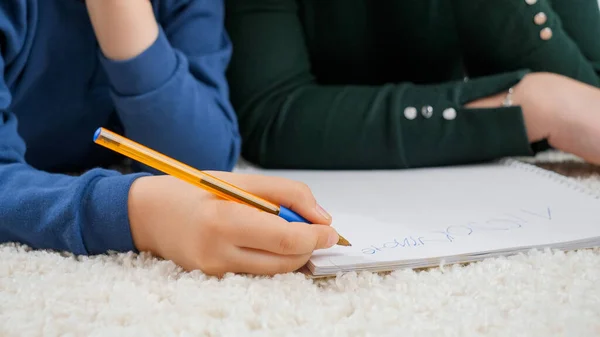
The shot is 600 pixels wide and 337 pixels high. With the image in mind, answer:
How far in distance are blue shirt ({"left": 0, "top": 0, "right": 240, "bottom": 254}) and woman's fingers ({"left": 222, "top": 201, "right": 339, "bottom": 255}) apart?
0.28 ft

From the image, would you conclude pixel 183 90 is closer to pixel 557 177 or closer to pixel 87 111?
pixel 87 111

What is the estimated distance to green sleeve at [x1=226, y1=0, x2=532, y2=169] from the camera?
1.93ft

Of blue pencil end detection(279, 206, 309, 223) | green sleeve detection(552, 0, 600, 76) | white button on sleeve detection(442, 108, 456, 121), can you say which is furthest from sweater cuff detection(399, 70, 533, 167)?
blue pencil end detection(279, 206, 309, 223)

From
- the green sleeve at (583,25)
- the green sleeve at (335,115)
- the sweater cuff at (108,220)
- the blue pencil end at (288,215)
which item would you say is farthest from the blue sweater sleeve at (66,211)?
the green sleeve at (583,25)

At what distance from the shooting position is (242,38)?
681 mm

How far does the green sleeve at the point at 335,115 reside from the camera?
0.59 meters

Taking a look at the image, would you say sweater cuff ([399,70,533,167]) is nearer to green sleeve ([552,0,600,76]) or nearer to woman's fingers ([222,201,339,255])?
green sleeve ([552,0,600,76])

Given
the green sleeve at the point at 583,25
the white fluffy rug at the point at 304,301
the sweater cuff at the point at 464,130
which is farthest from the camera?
the green sleeve at the point at 583,25

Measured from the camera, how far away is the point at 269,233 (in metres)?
0.32

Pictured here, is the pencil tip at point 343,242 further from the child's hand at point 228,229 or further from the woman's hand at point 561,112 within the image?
the woman's hand at point 561,112

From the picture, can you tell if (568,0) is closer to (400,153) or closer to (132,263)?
(400,153)

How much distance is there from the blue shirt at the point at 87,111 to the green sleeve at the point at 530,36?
288mm

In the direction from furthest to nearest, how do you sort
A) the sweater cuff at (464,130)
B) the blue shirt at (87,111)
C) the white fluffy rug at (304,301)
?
the sweater cuff at (464,130) → the blue shirt at (87,111) → the white fluffy rug at (304,301)

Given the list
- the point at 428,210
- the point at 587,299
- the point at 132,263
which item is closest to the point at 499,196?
the point at 428,210
